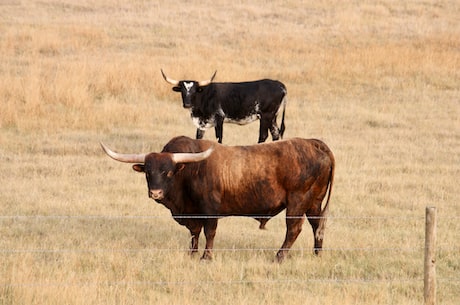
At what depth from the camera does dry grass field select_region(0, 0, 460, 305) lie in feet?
28.7

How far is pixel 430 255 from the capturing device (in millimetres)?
7449

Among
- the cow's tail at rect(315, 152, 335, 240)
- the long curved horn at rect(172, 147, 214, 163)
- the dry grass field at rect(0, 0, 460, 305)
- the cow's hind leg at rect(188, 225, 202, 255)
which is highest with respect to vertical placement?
the long curved horn at rect(172, 147, 214, 163)

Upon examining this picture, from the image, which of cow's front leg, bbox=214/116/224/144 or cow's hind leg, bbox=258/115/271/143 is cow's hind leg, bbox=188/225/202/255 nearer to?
cow's hind leg, bbox=258/115/271/143

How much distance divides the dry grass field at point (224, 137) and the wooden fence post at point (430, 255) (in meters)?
0.63

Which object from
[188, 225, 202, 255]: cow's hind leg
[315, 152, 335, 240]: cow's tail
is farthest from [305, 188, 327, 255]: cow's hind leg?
[188, 225, 202, 255]: cow's hind leg

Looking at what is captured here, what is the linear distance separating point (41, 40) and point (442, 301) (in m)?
19.6

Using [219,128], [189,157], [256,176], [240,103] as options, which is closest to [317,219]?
[256,176]

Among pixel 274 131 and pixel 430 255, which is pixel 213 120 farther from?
pixel 430 255

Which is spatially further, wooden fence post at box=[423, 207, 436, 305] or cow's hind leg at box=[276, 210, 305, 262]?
cow's hind leg at box=[276, 210, 305, 262]

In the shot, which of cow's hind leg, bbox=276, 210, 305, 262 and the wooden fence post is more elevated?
the wooden fence post

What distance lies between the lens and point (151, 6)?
33969mm

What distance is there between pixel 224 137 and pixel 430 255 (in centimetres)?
1011

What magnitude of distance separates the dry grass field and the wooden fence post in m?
0.63

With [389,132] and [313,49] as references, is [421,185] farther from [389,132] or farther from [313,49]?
[313,49]
